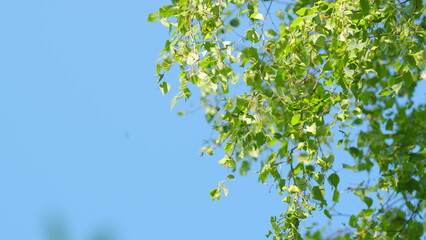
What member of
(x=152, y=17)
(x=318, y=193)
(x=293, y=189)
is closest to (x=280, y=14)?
(x=152, y=17)

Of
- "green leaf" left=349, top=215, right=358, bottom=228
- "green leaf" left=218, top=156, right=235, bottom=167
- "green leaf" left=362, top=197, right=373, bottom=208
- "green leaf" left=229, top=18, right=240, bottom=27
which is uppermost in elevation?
"green leaf" left=229, top=18, right=240, bottom=27

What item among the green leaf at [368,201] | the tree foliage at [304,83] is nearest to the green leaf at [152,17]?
the tree foliage at [304,83]

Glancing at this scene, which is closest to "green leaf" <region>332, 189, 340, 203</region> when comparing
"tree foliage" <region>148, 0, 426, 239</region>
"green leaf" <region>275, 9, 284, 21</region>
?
"tree foliage" <region>148, 0, 426, 239</region>

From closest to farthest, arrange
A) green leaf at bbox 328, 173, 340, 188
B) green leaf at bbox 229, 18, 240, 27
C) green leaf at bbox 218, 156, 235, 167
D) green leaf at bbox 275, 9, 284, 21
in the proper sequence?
green leaf at bbox 328, 173, 340, 188 < green leaf at bbox 218, 156, 235, 167 < green leaf at bbox 229, 18, 240, 27 < green leaf at bbox 275, 9, 284, 21

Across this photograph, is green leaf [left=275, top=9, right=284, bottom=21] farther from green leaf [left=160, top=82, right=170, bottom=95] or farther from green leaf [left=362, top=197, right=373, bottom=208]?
green leaf [left=362, top=197, right=373, bottom=208]

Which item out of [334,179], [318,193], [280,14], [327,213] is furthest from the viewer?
[280,14]

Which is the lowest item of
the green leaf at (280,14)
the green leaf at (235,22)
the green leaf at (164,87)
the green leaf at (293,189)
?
the green leaf at (293,189)

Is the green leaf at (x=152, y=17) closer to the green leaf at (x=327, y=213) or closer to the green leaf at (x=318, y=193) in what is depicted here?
the green leaf at (x=318, y=193)

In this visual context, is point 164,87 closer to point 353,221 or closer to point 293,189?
point 293,189

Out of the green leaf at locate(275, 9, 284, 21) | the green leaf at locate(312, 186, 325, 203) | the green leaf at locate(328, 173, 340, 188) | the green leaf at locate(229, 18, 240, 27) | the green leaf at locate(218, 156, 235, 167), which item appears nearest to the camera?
the green leaf at locate(328, 173, 340, 188)

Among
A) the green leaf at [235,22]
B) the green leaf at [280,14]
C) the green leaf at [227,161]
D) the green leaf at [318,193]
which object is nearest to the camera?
the green leaf at [318,193]

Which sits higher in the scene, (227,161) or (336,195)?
(227,161)

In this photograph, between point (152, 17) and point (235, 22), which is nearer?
point (152, 17)

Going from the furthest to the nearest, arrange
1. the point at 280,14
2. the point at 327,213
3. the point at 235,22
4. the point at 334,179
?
the point at 280,14, the point at 235,22, the point at 327,213, the point at 334,179
